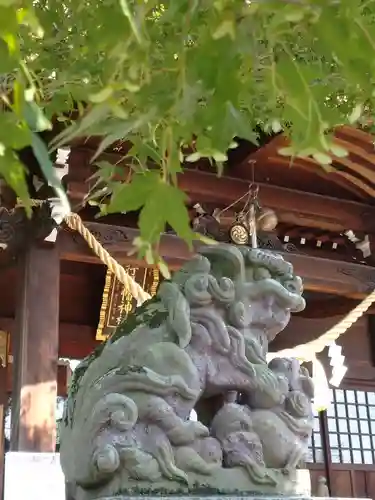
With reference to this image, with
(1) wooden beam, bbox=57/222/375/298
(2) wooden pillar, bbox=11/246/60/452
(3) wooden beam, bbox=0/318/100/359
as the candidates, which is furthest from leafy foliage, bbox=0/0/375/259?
A: (3) wooden beam, bbox=0/318/100/359

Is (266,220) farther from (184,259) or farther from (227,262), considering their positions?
(227,262)

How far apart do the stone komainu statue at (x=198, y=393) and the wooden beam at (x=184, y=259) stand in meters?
2.71

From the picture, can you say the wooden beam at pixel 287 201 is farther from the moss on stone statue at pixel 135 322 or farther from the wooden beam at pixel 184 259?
the moss on stone statue at pixel 135 322

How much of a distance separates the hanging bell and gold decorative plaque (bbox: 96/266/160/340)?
871mm

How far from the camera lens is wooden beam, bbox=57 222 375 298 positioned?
5051mm

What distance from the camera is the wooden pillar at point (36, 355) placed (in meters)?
4.32

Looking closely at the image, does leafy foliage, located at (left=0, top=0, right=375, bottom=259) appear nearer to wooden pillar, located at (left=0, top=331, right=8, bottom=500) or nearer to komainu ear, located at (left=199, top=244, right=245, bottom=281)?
komainu ear, located at (left=199, top=244, right=245, bottom=281)

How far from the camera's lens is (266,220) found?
5.47 meters

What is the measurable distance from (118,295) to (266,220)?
133cm

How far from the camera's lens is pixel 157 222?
1.12 m

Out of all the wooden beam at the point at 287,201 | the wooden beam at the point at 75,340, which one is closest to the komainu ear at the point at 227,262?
the wooden beam at the point at 287,201

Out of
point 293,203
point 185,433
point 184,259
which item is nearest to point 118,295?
point 184,259

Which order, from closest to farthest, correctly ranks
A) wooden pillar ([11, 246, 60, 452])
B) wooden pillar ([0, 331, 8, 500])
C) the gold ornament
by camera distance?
wooden pillar ([11, 246, 60, 452]) < the gold ornament < wooden pillar ([0, 331, 8, 500])

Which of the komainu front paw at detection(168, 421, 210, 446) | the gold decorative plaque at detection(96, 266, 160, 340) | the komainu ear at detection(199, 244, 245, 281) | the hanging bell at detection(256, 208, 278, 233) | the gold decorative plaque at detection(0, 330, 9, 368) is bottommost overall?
the komainu front paw at detection(168, 421, 210, 446)
